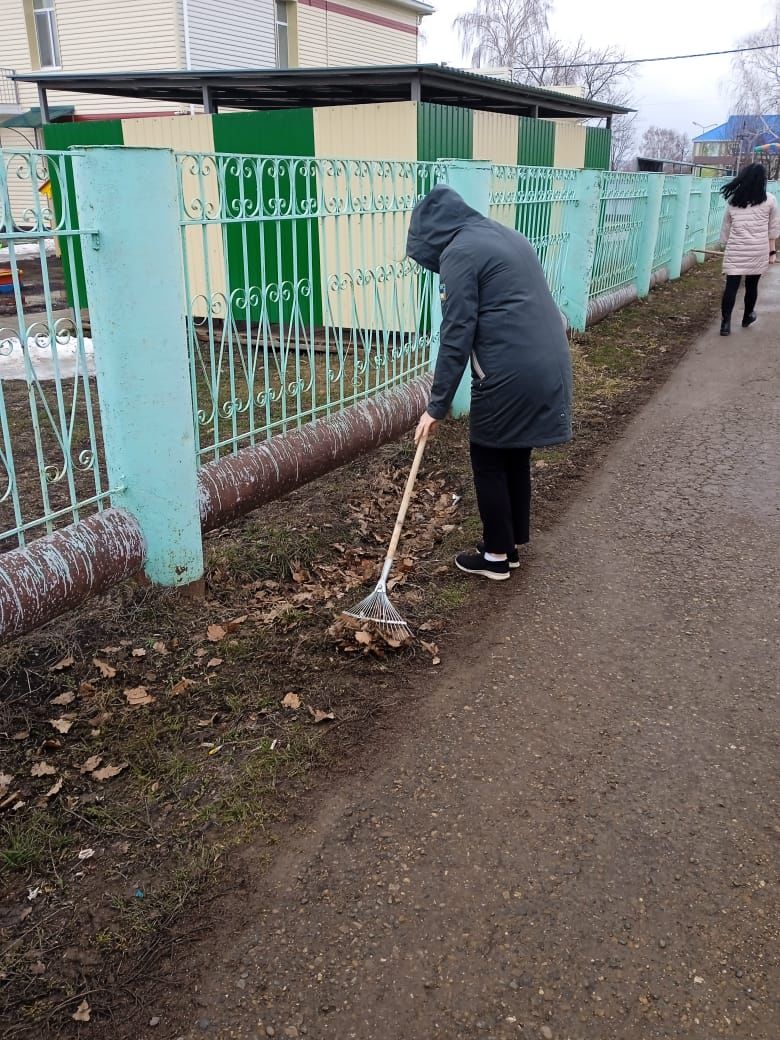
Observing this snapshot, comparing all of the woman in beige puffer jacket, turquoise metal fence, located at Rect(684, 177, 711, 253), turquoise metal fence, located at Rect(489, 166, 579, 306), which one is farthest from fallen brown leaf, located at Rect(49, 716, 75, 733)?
turquoise metal fence, located at Rect(684, 177, 711, 253)

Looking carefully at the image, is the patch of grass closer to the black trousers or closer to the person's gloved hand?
the person's gloved hand

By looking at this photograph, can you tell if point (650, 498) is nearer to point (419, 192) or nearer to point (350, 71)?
point (419, 192)

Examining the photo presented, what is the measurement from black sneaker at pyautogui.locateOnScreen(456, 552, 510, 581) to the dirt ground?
0.09 m

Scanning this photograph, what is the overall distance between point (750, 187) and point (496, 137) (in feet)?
10.3

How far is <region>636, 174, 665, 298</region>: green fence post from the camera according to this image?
1209 cm

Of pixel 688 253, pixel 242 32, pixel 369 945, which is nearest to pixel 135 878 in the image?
pixel 369 945

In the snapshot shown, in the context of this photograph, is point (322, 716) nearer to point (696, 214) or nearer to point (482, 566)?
point (482, 566)

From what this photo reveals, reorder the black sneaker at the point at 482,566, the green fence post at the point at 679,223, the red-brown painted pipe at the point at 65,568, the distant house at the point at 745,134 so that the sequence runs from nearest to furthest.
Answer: the red-brown painted pipe at the point at 65,568
the black sneaker at the point at 482,566
the green fence post at the point at 679,223
the distant house at the point at 745,134

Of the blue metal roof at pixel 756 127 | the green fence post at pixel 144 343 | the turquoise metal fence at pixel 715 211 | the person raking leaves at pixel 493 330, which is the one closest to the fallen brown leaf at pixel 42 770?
the green fence post at pixel 144 343

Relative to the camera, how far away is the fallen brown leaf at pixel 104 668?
10.4 ft

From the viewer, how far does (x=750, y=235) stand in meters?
9.49

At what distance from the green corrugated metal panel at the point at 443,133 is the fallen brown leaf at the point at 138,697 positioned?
6.82 metres

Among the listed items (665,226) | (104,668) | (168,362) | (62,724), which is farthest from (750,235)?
(62,724)

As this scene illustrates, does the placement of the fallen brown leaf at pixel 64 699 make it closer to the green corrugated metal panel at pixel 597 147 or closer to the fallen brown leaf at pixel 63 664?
the fallen brown leaf at pixel 63 664
